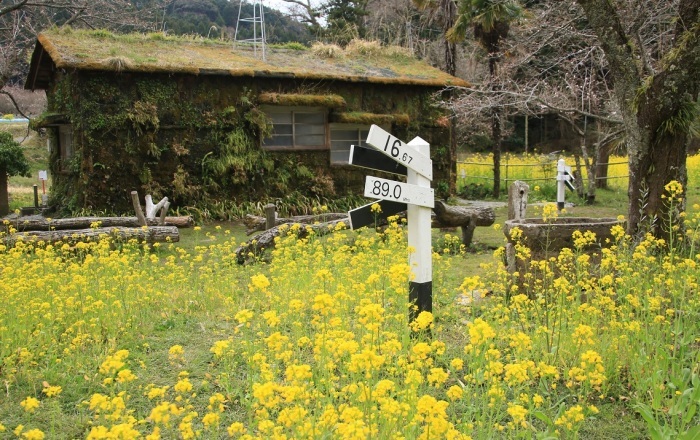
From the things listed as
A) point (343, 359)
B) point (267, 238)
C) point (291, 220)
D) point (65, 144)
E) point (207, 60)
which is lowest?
point (343, 359)

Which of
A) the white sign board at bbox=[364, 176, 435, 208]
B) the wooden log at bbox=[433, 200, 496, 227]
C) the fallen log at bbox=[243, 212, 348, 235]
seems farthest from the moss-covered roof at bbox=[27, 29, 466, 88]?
the white sign board at bbox=[364, 176, 435, 208]

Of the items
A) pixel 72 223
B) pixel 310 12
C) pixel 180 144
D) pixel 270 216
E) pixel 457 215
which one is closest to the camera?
pixel 457 215

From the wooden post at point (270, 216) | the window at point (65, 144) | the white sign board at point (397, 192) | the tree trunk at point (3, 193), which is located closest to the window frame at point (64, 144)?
the window at point (65, 144)

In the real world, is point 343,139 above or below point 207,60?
below

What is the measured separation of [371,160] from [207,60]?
10.5 m

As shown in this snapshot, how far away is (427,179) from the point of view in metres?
4.37

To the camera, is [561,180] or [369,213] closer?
[369,213]

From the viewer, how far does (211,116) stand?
526 inches

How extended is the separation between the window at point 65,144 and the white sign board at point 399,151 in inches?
459

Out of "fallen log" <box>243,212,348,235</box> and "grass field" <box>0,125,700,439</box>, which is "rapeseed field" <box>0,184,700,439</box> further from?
"fallen log" <box>243,212,348,235</box>

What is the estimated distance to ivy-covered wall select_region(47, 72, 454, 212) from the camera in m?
12.4

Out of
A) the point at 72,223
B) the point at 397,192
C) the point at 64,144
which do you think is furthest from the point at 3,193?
the point at 397,192

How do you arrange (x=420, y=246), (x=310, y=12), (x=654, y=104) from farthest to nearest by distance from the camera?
(x=310, y=12) → (x=654, y=104) → (x=420, y=246)

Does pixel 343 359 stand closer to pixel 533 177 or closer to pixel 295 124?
pixel 295 124
